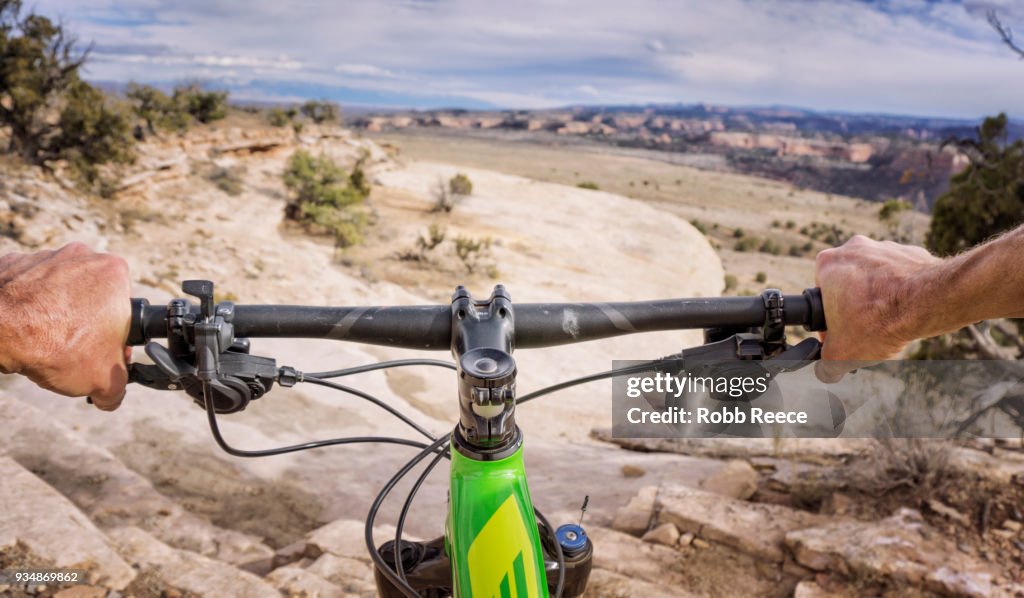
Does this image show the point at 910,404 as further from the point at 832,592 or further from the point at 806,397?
the point at 806,397

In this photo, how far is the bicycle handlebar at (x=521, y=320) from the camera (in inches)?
55.8

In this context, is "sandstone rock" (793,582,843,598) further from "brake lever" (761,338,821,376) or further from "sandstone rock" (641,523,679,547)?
"brake lever" (761,338,821,376)

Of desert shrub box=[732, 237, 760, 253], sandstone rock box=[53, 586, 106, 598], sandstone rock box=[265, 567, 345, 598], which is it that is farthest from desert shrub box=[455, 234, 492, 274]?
desert shrub box=[732, 237, 760, 253]

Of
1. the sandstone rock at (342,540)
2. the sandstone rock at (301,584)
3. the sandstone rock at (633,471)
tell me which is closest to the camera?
the sandstone rock at (301,584)

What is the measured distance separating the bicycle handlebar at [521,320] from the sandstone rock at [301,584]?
190 cm

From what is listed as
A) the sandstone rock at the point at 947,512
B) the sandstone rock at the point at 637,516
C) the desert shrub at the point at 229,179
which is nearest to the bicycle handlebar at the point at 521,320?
the sandstone rock at the point at 637,516

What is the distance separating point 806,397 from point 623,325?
108 cm

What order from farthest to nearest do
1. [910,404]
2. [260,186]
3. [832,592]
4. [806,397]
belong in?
[260,186] → [910,404] → [832,592] → [806,397]

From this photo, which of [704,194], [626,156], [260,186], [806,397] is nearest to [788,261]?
[260,186]

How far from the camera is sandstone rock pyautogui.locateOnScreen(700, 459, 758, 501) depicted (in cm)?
473

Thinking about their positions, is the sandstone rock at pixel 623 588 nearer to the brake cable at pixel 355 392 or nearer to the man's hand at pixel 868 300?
the brake cable at pixel 355 392

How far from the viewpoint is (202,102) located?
25.5 meters

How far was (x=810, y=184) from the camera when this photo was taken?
264ft

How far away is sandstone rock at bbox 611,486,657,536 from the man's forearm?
9.94 feet
